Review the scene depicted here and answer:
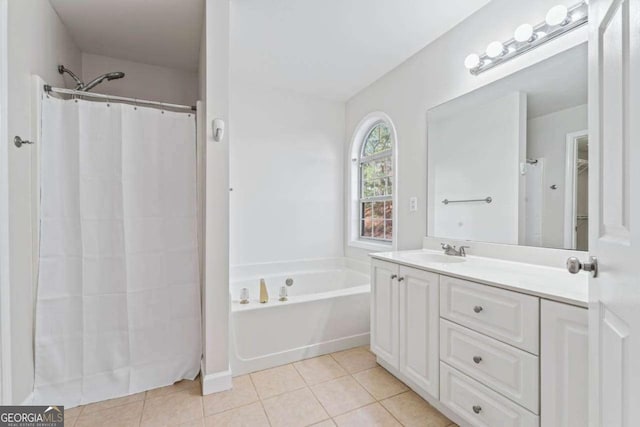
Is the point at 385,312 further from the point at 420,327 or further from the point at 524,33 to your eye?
the point at 524,33

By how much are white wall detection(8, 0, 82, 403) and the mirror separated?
2518 mm

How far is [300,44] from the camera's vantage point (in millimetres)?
2266

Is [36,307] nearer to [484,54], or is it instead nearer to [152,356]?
[152,356]

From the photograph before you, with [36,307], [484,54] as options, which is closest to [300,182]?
[484,54]

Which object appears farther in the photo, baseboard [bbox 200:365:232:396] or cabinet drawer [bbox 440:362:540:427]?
baseboard [bbox 200:365:232:396]

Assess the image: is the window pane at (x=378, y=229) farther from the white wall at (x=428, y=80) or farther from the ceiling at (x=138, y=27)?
the ceiling at (x=138, y=27)

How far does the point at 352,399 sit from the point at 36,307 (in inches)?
73.6

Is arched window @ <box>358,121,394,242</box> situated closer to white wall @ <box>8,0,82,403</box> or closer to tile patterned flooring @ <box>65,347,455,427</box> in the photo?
tile patterned flooring @ <box>65,347,455,427</box>

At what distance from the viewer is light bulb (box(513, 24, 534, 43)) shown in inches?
60.9

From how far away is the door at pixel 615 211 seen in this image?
59cm

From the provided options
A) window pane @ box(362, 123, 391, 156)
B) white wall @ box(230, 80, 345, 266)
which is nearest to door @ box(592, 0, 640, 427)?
window pane @ box(362, 123, 391, 156)

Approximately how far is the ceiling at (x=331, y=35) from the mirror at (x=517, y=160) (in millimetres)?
590

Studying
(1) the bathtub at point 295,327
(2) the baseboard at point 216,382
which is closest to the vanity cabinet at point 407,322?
(1) the bathtub at point 295,327

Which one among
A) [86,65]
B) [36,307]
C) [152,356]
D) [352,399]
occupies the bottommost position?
[352,399]
